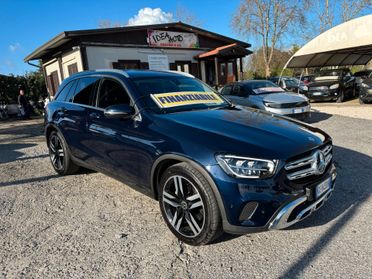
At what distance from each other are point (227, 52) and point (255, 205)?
16.2 m

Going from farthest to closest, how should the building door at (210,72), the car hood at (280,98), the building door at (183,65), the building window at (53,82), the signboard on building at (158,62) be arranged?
1. the building door at (210,72)
2. the building door at (183,65)
3. the building window at (53,82)
4. the signboard on building at (158,62)
5. the car hood at (280,98)

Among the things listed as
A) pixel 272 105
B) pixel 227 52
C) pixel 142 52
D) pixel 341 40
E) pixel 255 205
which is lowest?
pixel 255 205

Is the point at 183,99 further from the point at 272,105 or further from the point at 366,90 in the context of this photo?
the point at 366,90

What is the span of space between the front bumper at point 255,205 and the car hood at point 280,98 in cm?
614

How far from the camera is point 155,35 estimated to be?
54.9 ft

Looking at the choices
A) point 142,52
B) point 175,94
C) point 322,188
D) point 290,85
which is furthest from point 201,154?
point 142,52

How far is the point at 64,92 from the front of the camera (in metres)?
5.06

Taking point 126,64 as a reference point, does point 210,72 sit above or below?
below

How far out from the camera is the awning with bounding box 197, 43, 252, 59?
17.1 m

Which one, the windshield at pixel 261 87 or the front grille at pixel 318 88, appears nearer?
the windshield at pixel 261 87

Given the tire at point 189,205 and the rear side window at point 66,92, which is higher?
the rear side window at point 66,92

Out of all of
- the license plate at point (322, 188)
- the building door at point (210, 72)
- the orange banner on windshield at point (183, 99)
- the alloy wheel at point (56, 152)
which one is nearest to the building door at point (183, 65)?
the building door at point (210, 72)

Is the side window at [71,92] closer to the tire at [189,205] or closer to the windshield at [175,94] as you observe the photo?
the windshield at [175,94]

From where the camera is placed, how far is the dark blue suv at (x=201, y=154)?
241 centimetres
